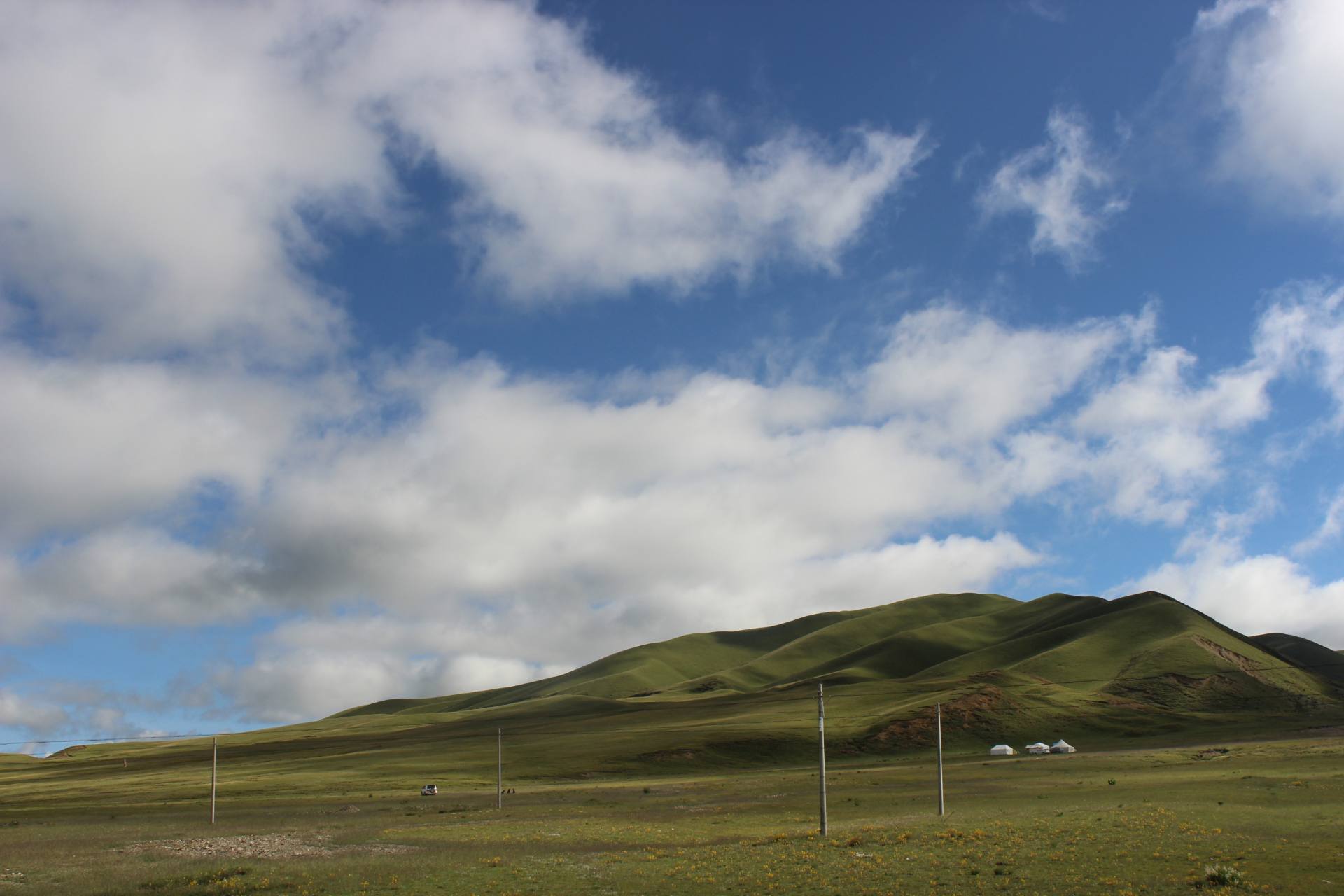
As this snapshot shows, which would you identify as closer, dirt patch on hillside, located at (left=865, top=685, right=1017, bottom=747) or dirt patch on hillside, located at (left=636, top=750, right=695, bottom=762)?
dirt patch on hillside, located at (left=636, top=750, right=695, bottom=762)

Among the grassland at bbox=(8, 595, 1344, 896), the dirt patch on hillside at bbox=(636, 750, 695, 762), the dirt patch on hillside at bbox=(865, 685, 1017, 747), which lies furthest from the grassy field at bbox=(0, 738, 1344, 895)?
the dirt patch on hillside at bbox=(865, 685, 1017, 747)

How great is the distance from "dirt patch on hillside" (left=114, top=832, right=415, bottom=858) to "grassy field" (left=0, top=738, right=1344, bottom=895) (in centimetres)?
30

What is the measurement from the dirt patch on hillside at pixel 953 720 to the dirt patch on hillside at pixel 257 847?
107 m

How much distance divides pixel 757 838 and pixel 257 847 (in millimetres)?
28755

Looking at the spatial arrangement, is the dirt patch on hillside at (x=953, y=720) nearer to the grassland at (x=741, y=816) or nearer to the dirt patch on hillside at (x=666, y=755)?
the grassland at (x=741, y=816)

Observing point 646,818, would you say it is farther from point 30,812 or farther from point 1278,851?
point 30,812

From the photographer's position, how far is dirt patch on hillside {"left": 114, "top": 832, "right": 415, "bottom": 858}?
51.4m

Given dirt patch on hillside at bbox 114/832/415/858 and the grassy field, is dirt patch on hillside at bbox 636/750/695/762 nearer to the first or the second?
the grassy field

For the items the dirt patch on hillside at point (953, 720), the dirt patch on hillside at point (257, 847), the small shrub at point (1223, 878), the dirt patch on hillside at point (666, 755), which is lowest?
the dirt patch on hillside at point (666, 755)

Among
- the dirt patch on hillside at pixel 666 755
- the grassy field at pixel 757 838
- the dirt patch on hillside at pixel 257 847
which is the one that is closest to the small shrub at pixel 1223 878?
the grassy field at pixel 757 838

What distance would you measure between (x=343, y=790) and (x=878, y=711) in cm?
9922

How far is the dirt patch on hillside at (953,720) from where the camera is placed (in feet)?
488

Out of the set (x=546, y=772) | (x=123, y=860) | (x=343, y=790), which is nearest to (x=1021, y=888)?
Answer: (x=123, y=860)

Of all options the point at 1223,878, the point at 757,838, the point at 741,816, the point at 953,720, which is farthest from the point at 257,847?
the point at 953,720
